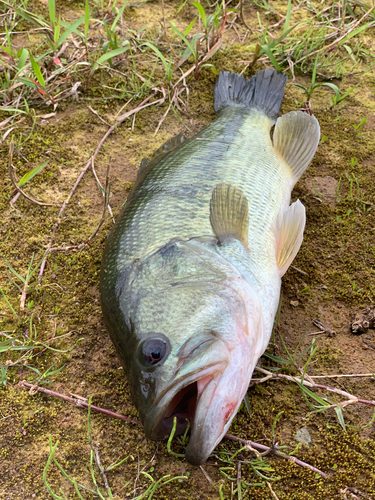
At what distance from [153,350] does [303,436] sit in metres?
1.11

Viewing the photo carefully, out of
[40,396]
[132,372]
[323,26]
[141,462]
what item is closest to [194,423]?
[132,372]

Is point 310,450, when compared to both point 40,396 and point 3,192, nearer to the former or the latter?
point 40,396

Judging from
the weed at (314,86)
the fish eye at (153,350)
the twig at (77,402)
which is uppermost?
the weed at (314,86)

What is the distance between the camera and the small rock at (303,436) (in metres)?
2.40

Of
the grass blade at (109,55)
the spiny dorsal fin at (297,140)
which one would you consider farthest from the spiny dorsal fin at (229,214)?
the grass blade at (109,55)

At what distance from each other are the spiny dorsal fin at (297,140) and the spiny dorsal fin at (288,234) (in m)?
0.54

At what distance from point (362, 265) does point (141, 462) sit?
6.86 ft

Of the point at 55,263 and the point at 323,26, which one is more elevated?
the point at 323,26

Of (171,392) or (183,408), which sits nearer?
(171,392)

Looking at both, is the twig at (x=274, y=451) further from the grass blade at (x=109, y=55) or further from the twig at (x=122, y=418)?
the grass blade at (x=109, y=55)

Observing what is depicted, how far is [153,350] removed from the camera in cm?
205

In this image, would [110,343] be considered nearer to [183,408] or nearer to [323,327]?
[183,408]

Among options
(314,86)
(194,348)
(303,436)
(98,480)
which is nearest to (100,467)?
(98,480)

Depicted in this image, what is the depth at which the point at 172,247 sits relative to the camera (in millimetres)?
2432
